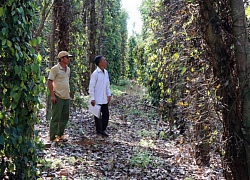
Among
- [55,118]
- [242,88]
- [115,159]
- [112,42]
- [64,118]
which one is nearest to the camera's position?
[242,88]

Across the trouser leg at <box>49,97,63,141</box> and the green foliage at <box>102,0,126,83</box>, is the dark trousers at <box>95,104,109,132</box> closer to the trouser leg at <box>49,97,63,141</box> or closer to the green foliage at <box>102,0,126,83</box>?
the trouser leg at <box>49,97,63,141</box>

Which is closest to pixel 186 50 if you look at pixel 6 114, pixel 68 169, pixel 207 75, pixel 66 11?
pixel 207 75

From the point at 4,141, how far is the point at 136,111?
1096 centimetres

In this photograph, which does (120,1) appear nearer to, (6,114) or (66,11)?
(66,11)

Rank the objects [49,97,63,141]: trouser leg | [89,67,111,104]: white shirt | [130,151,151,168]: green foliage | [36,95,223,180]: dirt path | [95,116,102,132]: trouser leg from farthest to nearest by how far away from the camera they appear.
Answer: [95,116,102,132]: trouser leg < [89,67,111,104]: white shirt < [49,97,63,141]: trouser leg < [130,151,151,168]: green foliage < [36,95,223,180]: dirt path

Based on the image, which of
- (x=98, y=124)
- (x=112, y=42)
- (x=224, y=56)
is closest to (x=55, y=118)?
(x=98, y=124)

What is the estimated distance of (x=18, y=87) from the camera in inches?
123

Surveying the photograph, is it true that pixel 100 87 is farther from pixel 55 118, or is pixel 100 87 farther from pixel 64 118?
pixel 55 118

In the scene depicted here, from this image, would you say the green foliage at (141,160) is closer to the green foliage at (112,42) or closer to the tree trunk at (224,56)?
the tree trunk at (224,56)

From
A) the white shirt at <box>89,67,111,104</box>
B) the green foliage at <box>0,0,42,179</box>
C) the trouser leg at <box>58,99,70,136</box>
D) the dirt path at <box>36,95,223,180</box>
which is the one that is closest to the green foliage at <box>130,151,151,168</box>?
the dirt path at <box>36,95,223,180</box>

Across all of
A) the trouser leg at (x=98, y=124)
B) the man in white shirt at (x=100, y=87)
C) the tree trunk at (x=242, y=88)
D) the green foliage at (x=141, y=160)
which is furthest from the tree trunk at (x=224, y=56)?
the trouser leg at (x=98, y=124)

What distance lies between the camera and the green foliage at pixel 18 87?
303cm

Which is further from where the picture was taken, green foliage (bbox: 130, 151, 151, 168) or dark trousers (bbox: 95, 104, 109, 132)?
dark trousers (bbox: 95, 104, 109, 132)

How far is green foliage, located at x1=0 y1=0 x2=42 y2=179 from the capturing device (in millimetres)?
3025
